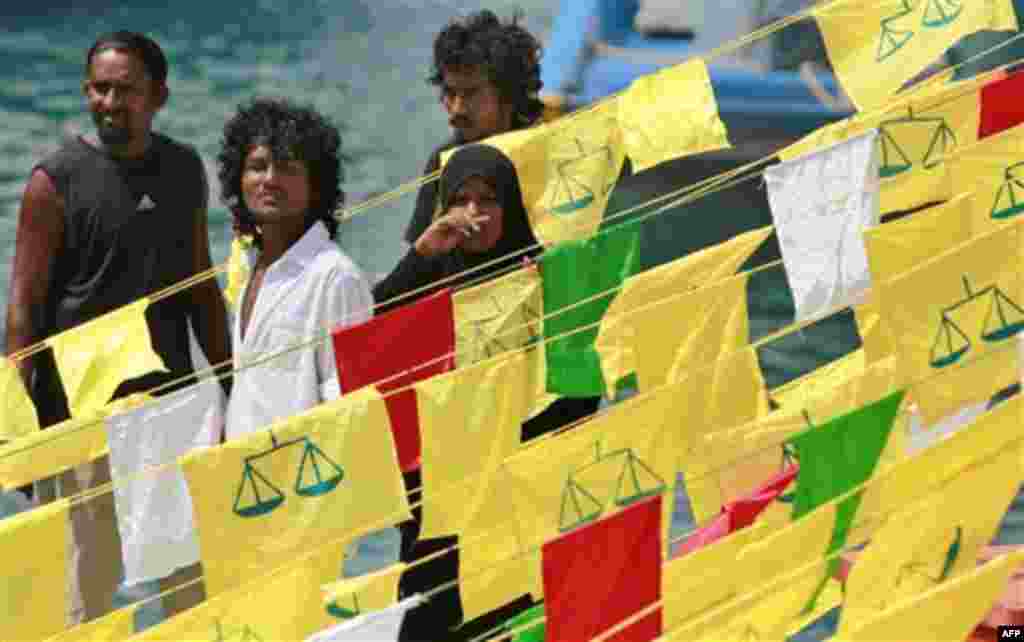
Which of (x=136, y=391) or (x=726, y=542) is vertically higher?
(x=136, y=391)

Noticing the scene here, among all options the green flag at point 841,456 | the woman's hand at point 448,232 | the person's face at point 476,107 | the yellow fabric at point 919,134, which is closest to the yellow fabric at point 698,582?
the green flag at point 841,456

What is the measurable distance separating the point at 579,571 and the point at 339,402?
65cm

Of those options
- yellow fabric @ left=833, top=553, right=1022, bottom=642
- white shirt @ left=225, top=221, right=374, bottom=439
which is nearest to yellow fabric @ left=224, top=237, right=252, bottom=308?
white shirt @ left=225, top=221, right=374, bottom=439

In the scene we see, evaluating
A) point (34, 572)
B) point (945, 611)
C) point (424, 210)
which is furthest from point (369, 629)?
point (424, 210)

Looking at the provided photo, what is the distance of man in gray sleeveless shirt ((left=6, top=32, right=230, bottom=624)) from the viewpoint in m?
5.76

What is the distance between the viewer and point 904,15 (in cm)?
558

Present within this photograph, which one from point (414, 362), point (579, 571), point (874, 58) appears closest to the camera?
point (579, 571)

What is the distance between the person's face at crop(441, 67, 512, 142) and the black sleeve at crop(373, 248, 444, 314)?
442 millimetres

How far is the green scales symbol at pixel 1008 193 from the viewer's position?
17.5 feet

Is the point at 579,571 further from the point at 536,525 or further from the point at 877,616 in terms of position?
the point at 877,616

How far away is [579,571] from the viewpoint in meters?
4.46

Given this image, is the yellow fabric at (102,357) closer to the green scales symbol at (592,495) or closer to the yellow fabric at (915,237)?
the green scales symbol at (592,495)

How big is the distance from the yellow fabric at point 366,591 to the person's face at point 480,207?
83cm

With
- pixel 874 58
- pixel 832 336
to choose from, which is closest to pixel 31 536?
pixel 874 58
